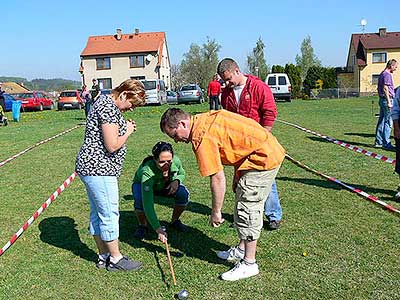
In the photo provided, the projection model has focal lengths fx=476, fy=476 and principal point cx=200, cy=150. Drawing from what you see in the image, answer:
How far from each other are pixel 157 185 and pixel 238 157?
1.51m

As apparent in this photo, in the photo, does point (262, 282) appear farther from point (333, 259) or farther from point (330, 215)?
point (330, 215)

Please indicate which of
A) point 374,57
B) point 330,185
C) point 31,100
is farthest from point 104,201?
point 374,57

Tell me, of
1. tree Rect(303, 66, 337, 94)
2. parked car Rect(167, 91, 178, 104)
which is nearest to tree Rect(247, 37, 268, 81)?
tree Rect(303, 66, 337, 94)

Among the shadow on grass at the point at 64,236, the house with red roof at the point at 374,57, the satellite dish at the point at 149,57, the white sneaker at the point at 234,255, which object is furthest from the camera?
the satellite dish at the point at 149,57

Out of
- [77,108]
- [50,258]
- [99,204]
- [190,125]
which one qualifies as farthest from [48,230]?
[77,108]

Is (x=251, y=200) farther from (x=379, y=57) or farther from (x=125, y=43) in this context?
(x=125, y=43)

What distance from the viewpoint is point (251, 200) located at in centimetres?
410

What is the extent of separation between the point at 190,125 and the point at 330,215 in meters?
2.80

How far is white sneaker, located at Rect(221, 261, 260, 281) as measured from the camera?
416cm

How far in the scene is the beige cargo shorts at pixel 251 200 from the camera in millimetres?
4062

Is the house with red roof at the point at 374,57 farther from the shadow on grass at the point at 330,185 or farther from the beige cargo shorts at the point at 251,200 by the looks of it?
the beige cargo shorts at the point at 251,200

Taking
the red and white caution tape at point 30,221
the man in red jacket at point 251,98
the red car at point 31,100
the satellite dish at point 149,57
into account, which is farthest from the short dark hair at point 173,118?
the satellite dish at point 149,57

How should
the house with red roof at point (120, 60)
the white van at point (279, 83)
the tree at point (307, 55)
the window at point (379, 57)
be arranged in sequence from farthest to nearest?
the tree at point (307, 55)
the house with red roof at point (120, 60)
the window at point (379, 57)
the white van at point (279, 83)

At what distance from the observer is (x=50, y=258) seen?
485cm
